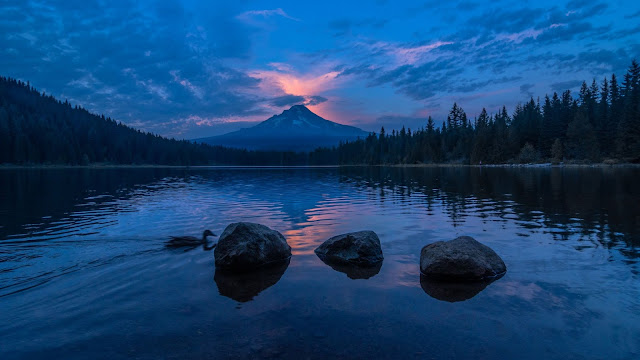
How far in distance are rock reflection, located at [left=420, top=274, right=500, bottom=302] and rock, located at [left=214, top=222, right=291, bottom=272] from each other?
5.50m

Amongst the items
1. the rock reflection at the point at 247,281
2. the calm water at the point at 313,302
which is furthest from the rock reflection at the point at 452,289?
the rock reflection at the point at 247,281

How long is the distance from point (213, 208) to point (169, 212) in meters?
3.52

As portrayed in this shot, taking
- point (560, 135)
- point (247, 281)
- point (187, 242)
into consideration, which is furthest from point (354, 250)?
point (560, 135)

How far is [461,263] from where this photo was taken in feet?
35.2

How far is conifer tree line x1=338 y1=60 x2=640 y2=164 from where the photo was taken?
102312 mm

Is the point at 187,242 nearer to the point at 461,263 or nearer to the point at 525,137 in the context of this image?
the point at 461,263

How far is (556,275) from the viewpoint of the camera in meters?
10.7

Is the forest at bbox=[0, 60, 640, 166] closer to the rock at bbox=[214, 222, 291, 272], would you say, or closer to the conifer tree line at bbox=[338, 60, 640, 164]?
the conifer tree line at bbox=[338, 60, 640, 164]

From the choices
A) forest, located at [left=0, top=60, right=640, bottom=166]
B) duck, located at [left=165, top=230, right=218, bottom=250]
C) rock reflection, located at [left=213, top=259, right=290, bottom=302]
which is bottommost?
rock reflection, located at [left=213, top=259, right=290, bottom=302]

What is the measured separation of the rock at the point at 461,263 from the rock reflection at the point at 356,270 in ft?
5.36

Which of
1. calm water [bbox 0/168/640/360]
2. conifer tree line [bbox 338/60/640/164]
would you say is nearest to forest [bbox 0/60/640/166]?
conifer tree line [bbox 338/60/640/164]

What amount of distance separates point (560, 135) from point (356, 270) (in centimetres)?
15172

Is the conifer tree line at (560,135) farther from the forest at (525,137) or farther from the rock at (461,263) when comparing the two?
the rock at (461,263)

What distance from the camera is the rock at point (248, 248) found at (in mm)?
11906
